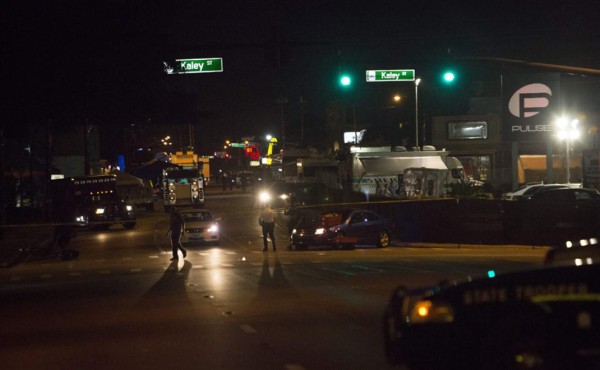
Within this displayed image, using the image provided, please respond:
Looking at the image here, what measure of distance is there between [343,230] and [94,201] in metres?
23.5

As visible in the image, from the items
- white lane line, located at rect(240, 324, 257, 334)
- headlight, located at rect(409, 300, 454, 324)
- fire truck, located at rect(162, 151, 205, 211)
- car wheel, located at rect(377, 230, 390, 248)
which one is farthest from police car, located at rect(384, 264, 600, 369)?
fire truck, located at rect(162, 151, 205, 211)

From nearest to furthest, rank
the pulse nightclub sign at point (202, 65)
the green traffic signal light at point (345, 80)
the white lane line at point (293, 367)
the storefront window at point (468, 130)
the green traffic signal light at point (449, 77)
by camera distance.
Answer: the white lane line at point (293, 367) → the green traffic signal light at point (449, 77) → the pulse nightclub sign at point (202, 65) → the green traffic signal light at point (345, 80) → the storefront window at point (468, 130)

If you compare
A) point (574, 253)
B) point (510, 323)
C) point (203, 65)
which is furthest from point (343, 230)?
point (510, 323)

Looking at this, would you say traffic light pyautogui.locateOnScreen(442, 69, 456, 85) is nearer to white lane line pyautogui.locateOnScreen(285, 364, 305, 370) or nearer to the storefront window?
white lane line pyautogui.locateOnScreen(285, 364, 305, 370)

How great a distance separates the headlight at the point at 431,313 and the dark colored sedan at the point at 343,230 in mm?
23654

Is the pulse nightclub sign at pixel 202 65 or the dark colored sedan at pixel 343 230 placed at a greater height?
the pulse nightclub sign at pixel 202 65

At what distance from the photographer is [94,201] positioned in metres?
50.1

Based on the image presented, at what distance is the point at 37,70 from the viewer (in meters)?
21.8

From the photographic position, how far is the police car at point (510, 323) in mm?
6688

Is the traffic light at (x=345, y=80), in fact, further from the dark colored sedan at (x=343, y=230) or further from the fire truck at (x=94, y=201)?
the fire truck at (x=94, y=201)

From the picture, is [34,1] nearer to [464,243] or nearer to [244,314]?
[244,314]

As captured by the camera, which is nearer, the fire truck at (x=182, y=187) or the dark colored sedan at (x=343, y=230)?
the dark colored sedan at (x=343, y=230)

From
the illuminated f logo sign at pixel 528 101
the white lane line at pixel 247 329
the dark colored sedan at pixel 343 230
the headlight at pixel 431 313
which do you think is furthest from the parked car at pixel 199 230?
the headlight at pixel 431 313

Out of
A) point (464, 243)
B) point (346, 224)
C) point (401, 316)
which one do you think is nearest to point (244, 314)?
point (401, 316)
